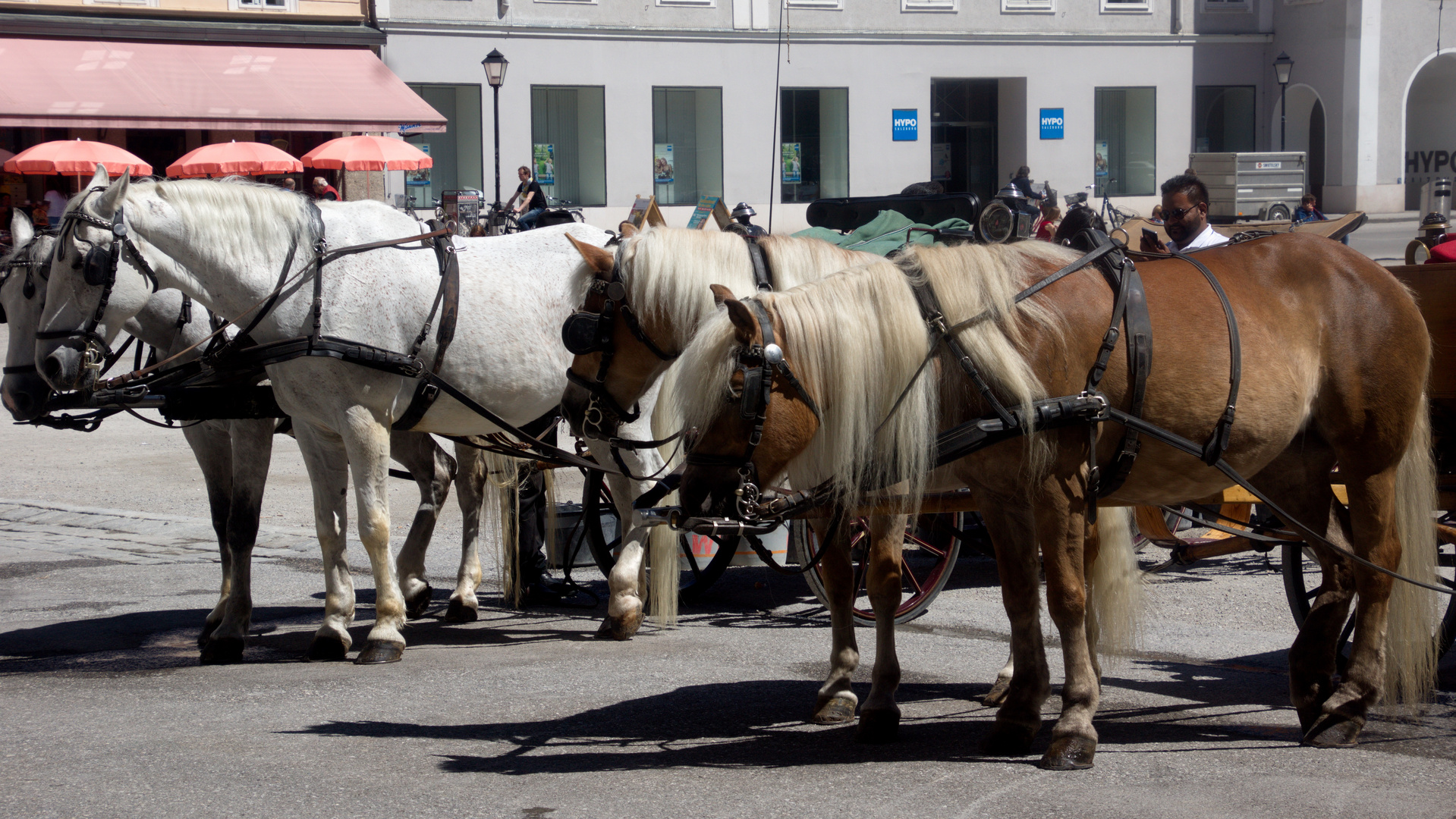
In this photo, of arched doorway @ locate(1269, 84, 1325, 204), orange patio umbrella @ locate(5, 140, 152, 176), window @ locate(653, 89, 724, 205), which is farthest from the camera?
arched doorway @ locate(1269, 84, 1325, 204)

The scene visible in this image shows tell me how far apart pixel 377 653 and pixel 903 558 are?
248 cm

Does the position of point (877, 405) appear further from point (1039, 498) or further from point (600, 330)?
point (600, 330)

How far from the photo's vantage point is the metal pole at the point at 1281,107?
3231 cm

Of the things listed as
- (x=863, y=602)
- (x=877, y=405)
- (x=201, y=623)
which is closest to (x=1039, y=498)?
(x=877, y=405)

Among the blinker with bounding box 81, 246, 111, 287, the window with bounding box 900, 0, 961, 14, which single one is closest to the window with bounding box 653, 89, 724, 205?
the window with bounding box 900, 0, 961, 14

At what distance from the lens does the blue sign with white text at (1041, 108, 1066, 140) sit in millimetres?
32688

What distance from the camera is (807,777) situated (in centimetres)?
438

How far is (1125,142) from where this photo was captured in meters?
33.6

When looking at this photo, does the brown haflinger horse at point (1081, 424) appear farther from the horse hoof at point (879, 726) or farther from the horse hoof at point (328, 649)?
the horse hoof at point (328, 649)

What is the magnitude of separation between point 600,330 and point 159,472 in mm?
7335

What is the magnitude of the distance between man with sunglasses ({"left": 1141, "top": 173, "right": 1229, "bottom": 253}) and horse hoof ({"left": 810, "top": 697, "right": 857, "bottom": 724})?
9.03ft

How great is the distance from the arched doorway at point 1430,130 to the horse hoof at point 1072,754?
35.9 m

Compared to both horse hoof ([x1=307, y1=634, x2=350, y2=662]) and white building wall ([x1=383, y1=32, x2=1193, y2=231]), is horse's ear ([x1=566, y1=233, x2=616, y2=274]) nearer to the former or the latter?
horse hoof ([x1=307, y1=634, x2=350, y2=662])

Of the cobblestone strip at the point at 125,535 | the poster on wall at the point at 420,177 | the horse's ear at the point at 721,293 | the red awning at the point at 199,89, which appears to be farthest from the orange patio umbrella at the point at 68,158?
the horse's ear at the point at 721,293
